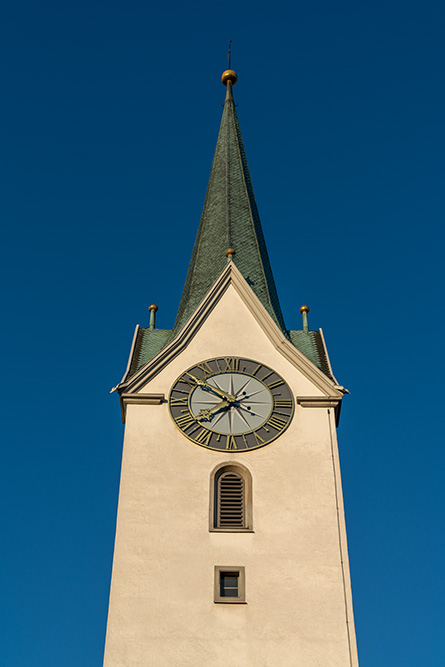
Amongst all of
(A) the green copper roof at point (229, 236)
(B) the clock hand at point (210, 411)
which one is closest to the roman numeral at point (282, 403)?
(B) the clock hand at point (210, 411)

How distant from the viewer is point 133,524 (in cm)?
2220

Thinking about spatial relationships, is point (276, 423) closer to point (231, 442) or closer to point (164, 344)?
point (231, 442)

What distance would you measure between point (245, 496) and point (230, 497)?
295 mm

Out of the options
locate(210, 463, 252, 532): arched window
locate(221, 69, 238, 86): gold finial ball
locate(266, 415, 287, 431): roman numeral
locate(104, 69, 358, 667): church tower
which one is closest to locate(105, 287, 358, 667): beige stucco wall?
locate(104, 69, 358, 667): church tower

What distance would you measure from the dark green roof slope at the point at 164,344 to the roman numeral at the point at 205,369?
4.06ft

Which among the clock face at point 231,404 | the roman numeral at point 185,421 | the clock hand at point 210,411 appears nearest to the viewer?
the clock face at point 231,404

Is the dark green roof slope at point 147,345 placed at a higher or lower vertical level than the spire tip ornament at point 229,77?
lower

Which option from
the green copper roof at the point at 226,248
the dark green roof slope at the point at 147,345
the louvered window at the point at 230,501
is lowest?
the louvered window at the point at 230,501

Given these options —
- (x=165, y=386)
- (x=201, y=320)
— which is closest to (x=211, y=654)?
(x=165, y=386)

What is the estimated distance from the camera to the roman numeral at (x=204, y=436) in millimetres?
23641

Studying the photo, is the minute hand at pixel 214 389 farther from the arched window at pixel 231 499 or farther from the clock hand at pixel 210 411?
the arched window at pixel 231 499

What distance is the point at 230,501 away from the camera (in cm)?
2277

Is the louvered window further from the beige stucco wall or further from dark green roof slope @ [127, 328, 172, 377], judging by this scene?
A: dark green roof slope @ [127, 328, 172, 377]

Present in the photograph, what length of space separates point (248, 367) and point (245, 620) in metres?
6.26
